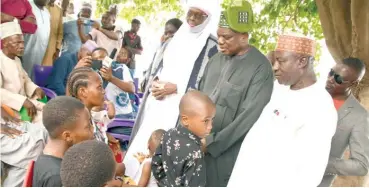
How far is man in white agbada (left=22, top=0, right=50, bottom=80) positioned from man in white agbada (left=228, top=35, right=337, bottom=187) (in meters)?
3.11

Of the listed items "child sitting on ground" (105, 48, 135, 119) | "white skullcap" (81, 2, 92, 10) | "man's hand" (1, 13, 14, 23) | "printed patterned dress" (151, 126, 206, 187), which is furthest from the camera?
"white skullcap" (81, 2, 92, 10)

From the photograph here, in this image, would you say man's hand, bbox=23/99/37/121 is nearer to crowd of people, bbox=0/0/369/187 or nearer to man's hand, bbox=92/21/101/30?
crowd of people, bbox=0/0/369/187

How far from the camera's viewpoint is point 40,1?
547 centimetres

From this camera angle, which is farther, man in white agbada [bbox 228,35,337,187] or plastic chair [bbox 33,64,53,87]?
plastic chair [bbox 33,64,53,87]

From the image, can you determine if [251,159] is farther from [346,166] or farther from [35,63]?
[35,63]

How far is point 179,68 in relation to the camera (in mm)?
4027

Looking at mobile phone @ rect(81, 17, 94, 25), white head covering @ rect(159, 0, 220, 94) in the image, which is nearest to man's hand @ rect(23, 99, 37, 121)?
white head covering @ rect(159, 0, 220, 94)

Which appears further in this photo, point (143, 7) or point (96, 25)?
point (143, 7)

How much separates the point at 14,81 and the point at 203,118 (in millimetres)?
1848

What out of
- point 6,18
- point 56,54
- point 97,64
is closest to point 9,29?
point 6,18

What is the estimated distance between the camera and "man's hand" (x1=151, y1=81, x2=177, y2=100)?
3881mm

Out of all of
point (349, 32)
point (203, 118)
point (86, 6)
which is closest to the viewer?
point (203, 118)

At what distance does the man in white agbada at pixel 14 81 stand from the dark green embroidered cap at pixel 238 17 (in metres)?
1.55

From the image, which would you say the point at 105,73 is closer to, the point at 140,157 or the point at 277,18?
the point at 140,157
